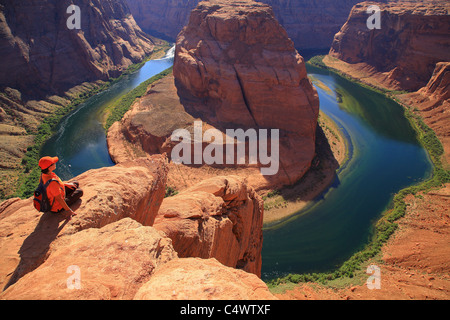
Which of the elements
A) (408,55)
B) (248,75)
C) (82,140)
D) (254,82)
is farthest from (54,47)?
(408,55)

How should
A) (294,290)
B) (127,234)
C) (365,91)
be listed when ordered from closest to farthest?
1. (127,234)
2. (294,290)
3. (365,91)

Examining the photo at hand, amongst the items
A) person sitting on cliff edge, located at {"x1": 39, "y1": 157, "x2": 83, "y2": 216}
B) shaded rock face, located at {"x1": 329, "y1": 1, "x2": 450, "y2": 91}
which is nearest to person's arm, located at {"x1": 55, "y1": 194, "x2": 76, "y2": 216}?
person sitting on cliff edge, located at {"x1": 39, "y1": 157, "x2": 83, "y2": 216}

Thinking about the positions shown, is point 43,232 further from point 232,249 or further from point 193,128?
point 193,128

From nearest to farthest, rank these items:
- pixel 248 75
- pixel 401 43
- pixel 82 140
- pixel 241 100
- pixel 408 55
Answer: pixel 248 75 < pixel 241 100 < pixel 82 140 < pixel 408 55 < pixel 401 43

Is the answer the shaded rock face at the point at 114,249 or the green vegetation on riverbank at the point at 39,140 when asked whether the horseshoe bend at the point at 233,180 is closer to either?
the shaded rock face at the point at 114,249

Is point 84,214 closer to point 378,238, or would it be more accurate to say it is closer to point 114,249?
point 114,249
